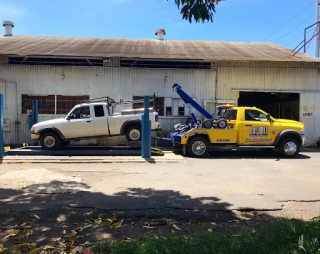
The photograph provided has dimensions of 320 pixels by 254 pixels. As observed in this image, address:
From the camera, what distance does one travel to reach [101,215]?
5453 mm

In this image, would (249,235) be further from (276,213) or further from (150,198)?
(150,198)

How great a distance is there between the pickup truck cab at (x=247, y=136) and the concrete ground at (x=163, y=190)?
1.68 meters

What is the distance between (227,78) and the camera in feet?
56.7

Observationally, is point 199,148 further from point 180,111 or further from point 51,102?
point 51,102

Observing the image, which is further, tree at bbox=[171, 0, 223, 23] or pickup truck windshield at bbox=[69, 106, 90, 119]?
pickup truck windshield at bbox=[69, 106, 90, 119]

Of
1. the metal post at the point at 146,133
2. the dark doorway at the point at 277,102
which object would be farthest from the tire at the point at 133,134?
the dark doorway at the point at 277,102

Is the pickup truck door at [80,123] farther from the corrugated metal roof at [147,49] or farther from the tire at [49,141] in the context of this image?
the corrugated metal roof at [147,49]

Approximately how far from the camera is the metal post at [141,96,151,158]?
481 inches

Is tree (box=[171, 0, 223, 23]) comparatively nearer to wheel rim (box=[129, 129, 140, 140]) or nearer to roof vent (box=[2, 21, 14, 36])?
wheel rim (box=[129, 129, 140, 140])

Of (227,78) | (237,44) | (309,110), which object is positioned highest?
(237,44)

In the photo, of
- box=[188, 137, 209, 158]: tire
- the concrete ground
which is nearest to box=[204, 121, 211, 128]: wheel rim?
box=[188, 137, 209, 158]: tire

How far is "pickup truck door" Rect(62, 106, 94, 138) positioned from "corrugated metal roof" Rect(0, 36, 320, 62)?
366 cm

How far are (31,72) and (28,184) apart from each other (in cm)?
1029

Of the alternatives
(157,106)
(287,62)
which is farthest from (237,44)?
(157,106)
